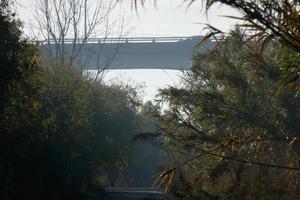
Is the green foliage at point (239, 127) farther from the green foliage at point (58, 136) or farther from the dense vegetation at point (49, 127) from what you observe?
the green foliage at point (58, 136)

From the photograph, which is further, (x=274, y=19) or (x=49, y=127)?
(x=49, y=127)

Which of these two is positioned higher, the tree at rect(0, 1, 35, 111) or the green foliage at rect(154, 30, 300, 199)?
the tree at rect(0, 1, 35, 111)

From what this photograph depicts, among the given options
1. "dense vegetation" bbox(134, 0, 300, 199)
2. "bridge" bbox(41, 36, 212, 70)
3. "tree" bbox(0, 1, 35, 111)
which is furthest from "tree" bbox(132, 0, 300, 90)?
"bridge" bbox(41, 36, 212, 70)

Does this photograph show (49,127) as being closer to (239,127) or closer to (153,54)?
(239,127)

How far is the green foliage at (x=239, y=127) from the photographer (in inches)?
545

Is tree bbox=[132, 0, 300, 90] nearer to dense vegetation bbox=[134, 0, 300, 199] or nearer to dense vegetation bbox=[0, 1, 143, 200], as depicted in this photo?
dense vegetation bbox=[134, 0, 300, 199]

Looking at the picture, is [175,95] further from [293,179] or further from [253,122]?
[293,179]

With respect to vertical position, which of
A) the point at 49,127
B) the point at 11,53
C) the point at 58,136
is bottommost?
the point at 58,136

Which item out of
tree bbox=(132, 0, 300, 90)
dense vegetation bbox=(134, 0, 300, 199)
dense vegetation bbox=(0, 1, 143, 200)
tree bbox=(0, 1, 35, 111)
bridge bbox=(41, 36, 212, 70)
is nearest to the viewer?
tree bbox=(132, 0, 300, 90)

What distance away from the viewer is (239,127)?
15.6 meters

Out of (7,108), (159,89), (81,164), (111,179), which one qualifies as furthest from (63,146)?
(111,179)

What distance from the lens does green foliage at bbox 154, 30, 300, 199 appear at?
13852 mm

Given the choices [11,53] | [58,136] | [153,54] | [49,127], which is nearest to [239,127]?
[11,53]

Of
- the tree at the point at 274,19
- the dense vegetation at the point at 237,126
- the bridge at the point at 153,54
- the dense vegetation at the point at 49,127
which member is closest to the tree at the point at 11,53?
the dense vegetation at the point at 49,127
